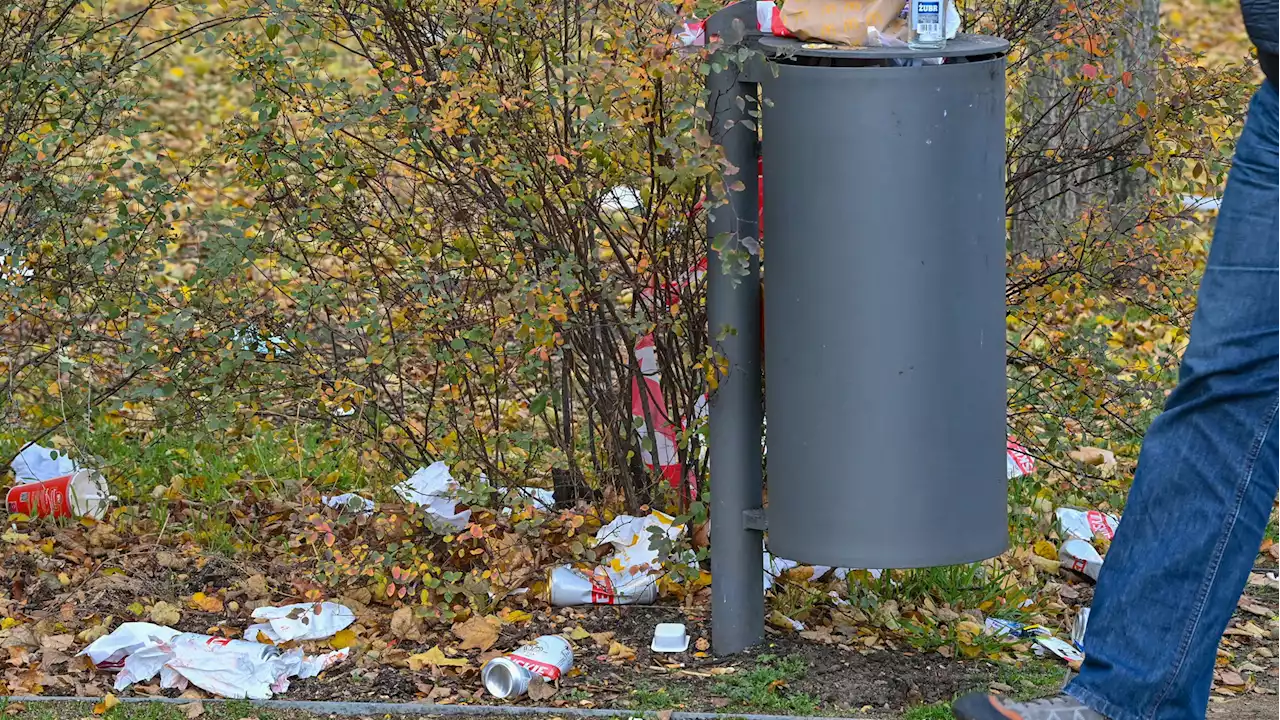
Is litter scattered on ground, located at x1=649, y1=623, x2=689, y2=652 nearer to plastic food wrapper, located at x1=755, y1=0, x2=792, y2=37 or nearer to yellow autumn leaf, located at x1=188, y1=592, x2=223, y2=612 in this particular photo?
yellow autumn leaf, located at x1=188, y1=592, x2=223, y2=612

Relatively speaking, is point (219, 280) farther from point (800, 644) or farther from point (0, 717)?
point (800, 644)

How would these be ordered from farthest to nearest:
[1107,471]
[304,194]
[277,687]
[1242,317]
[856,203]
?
[1107,471]
[304,194]
[277,687]
[856,203]
[1242,317]

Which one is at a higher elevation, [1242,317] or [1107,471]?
[1242,317]

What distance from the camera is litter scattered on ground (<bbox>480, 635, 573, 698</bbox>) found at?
326 cm

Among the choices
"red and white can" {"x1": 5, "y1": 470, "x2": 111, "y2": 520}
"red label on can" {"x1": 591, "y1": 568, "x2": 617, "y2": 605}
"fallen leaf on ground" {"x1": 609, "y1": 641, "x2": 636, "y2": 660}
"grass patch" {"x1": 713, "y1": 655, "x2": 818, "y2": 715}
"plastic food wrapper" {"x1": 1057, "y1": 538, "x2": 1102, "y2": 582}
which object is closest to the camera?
"grass patch" {"x1": 713, "y1": 655, "x2": 818, "y2": 715}

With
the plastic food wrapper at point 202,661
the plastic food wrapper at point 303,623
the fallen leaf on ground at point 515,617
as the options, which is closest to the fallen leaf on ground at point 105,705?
Result: the plastic food wrapper at point 202,661

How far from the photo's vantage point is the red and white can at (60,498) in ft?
14.0

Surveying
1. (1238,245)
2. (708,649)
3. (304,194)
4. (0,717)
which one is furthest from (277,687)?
(1238,245)

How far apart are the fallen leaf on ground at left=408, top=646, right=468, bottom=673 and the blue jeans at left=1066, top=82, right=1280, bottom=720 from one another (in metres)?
1.34

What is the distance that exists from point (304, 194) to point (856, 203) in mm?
1383

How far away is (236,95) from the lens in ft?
36.1

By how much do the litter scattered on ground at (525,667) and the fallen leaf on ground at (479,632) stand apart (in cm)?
11

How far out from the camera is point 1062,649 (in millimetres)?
3553

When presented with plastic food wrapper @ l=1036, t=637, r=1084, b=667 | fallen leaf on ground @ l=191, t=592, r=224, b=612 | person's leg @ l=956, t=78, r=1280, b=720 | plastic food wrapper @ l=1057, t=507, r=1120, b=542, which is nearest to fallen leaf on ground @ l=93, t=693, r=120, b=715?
fallen leaf on ground @ l=191, t=592, r=224, b=612
